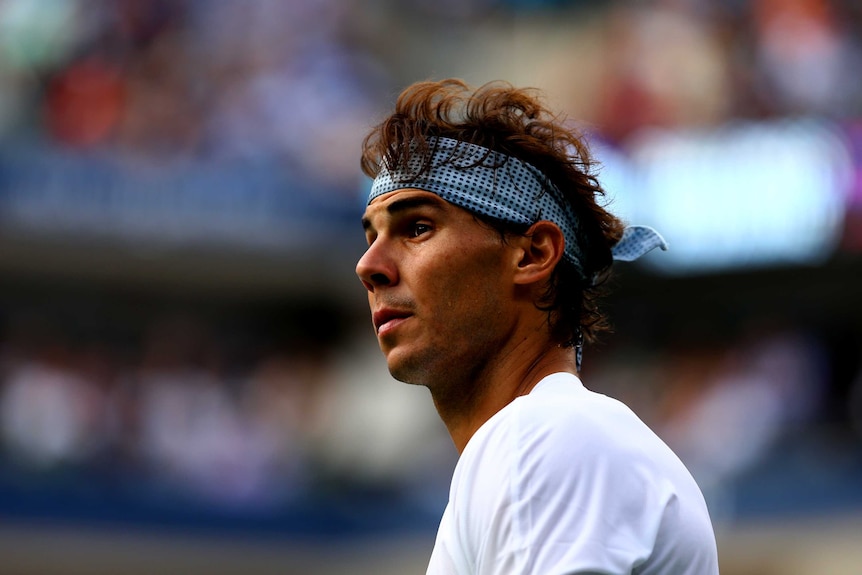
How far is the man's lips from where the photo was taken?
281 centimetres

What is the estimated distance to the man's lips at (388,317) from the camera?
2.81 meters

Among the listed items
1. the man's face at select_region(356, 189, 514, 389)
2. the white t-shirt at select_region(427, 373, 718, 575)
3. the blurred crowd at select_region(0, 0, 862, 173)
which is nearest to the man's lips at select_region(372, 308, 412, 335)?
the man's face at select_region(356, 189, 514, 389)

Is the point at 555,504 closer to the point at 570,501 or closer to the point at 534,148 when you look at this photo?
the point at 570,501

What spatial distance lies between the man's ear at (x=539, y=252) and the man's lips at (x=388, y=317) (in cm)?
25

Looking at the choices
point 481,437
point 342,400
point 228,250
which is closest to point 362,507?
point 342,400

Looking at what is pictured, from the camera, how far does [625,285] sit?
1761cm

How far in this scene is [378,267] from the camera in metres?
2.81

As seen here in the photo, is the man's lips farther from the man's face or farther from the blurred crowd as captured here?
the blurred crowd

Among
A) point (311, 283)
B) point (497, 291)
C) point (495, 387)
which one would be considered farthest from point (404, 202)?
point (311, 283)

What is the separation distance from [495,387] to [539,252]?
30 centimetres

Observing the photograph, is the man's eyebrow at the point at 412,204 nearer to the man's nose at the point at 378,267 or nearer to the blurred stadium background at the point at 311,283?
the man's nose at the point at 378,267

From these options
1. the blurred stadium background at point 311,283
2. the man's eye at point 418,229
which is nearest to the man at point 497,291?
the man's eye at point 418,229

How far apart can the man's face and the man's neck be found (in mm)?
34

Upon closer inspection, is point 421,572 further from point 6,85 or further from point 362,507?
point 6,85
